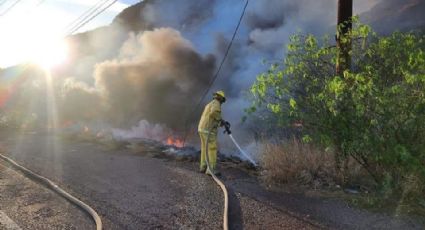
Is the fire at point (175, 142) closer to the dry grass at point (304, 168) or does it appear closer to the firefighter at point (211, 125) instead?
the firefighter at point (211, 125)

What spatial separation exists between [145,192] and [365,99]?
3.66 metres

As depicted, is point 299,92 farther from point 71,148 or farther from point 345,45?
point 71,148

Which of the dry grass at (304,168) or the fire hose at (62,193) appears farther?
the dry grass at (304,168)

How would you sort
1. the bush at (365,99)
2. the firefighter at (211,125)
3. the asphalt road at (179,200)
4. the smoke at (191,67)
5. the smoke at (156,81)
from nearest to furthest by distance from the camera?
the asphalt road at (179,200) → the bush at (365,99) → the firefighter at (211,125) → the smoke at (191,67) → the smoke at (156,81)

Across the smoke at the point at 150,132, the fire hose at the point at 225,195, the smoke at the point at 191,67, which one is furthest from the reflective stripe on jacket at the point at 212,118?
the smoke at the point at 191,67

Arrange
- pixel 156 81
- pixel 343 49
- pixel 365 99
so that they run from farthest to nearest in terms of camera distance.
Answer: pixel 156 81
pixel 343 49
pixel 365 99

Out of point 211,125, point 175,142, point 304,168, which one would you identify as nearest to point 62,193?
point 211,125

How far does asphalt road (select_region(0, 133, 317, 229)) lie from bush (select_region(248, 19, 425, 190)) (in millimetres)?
1733

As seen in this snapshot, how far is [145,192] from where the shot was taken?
7.96 metres

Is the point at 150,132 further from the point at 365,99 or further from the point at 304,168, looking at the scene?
the point at 365,99

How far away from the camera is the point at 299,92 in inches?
336

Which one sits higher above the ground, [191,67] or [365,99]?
[191,67]

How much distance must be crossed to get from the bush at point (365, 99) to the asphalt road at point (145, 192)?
1733mm

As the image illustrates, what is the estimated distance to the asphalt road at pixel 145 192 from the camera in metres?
6.22
